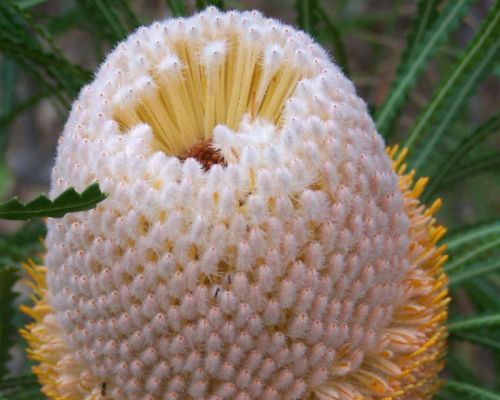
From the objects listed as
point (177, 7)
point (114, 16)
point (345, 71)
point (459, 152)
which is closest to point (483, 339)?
point (459, 152)

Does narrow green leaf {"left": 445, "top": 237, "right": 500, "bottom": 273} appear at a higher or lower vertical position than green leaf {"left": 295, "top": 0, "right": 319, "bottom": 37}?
lower

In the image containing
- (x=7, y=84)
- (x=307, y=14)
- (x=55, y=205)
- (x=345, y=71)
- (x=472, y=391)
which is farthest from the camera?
(x=7, y=84)

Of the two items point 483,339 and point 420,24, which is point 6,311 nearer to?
point 483,339

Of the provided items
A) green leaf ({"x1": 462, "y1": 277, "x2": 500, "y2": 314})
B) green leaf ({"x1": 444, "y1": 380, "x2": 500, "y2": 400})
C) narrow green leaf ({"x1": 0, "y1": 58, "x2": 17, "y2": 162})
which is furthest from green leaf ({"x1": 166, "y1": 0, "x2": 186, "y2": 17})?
green leaf ({"x1": 462, "y1": 277, "x2": 500, "y2": 314})

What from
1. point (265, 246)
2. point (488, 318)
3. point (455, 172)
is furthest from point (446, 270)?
point (265, 246)

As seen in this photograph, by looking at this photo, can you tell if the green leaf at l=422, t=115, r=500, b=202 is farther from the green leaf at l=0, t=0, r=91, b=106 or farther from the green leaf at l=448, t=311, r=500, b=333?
the green leaf at l=0, t=0, r=91, b=106

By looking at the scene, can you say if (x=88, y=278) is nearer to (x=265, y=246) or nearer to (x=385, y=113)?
(x=265, y=246)

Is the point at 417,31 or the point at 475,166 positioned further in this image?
the point at 475,166
